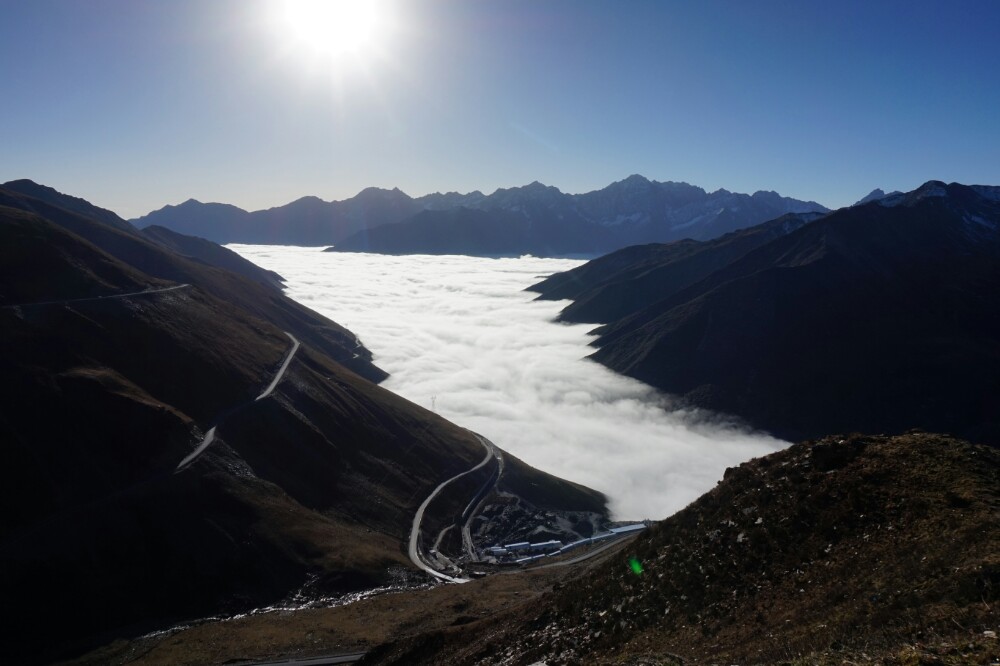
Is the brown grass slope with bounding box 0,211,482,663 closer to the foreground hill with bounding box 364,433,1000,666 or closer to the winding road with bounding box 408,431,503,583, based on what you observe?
the winding road with bounding box 408,431,503,583

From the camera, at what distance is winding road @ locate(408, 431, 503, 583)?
2881 inches

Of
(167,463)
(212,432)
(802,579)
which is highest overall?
(802,579)

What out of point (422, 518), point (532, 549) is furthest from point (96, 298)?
point (532, 549)

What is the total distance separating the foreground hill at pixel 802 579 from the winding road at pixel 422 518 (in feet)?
131

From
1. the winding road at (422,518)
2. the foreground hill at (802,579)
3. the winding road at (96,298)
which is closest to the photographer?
the foreground hill at (802,579)

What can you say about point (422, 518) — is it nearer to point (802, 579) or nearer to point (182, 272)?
point (802, 579)

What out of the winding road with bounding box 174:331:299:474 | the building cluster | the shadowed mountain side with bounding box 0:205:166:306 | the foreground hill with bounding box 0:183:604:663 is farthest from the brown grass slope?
the building cluster

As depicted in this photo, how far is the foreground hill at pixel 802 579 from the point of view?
16.8 meters

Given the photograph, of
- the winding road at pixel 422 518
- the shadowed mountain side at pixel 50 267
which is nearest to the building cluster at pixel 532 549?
the winding road at pixel 422 518

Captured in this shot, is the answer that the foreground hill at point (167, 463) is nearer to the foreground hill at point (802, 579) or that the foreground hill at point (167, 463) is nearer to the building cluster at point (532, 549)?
the building cluster at point (532, 549)

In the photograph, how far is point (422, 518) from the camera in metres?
91.1

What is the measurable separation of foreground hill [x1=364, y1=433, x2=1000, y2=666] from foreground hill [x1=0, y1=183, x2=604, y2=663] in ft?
124

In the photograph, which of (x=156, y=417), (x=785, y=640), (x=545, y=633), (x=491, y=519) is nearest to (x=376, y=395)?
(x=491, y=519)

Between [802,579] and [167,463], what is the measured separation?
72.1 meters
